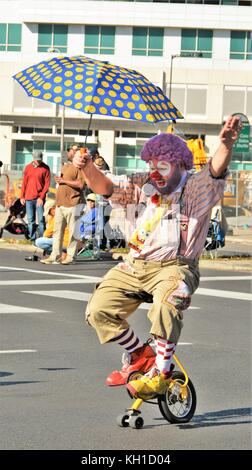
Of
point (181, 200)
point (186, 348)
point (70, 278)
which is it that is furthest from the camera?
point (70, 278)

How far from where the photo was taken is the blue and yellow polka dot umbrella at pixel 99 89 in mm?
10654

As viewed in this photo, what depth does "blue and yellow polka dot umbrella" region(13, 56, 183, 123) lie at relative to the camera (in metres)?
10.7

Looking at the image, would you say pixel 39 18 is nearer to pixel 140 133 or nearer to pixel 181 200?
pixel 140 133

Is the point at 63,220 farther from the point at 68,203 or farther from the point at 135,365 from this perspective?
the point at 135,365

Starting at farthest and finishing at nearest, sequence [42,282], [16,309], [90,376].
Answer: [42,282] → [16,309] → [90,376]

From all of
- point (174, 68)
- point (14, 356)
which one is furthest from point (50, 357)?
point (174, 68)

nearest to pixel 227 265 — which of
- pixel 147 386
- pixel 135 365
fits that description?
pixel 135 365

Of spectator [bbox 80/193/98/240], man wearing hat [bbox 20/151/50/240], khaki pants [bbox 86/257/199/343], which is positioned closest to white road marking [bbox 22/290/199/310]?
spectator [bbox 80/193/98/240]

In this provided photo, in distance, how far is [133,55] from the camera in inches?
2982

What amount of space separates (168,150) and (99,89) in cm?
464

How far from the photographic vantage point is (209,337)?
11203 millimetres

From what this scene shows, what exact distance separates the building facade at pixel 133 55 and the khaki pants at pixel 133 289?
67775 mm

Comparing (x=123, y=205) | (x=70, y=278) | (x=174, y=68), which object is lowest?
(x=70, y=278)

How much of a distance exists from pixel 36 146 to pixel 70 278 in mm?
61056
